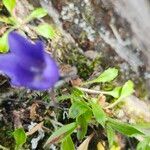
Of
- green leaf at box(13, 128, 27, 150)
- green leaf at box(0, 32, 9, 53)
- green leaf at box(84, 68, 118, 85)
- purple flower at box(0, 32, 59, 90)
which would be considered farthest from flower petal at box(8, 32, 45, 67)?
green leaf at box(84, 68, 118, 85)

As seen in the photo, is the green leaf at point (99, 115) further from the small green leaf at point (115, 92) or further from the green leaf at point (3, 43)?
the green leaf at point (3, 43)

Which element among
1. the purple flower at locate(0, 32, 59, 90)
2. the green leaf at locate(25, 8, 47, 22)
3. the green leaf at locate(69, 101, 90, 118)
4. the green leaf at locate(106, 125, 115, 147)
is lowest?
the green leaf at locate(106, 125, 115, 147)

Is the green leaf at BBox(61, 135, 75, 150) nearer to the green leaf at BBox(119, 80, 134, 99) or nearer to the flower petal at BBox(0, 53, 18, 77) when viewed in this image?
the green leaf at BBox(119, 80, 134, 99)

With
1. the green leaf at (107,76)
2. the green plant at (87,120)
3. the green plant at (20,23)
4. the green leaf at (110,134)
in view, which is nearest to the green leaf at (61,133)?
the green plant at (87,120)

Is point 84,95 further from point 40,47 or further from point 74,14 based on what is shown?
point 40,47

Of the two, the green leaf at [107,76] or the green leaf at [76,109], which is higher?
the green leaf at [107,76]
